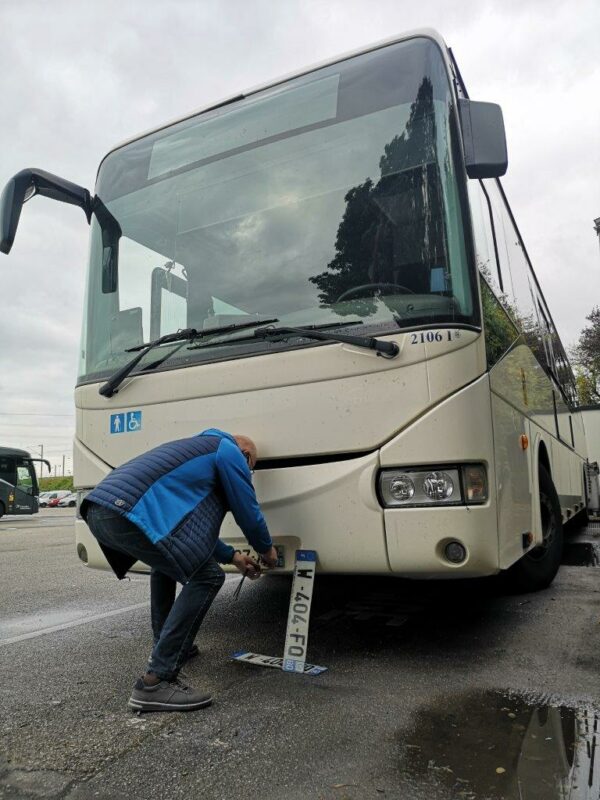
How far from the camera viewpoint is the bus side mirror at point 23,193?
406 cm

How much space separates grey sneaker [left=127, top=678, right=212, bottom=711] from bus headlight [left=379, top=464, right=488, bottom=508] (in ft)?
4.16

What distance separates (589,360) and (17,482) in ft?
84.1

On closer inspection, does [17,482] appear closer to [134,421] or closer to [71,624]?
[71,624]

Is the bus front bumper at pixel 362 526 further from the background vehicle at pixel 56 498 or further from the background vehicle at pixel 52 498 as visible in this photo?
the background vehicle at pixel 52 498

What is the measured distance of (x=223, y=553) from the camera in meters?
3.43

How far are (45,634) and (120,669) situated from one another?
1.18m

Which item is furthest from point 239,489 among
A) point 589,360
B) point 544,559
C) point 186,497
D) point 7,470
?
point 589,360

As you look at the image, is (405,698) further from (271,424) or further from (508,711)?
A: (271,424)

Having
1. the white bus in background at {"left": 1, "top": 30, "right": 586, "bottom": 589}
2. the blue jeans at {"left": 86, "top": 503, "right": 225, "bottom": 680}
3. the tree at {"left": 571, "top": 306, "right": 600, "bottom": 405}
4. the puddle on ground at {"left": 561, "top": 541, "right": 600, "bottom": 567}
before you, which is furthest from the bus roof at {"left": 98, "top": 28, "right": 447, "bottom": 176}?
the tree at {"left": 571, "top": 306, "right": 600, "bottom": 405}

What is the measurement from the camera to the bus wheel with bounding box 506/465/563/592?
5150 mm

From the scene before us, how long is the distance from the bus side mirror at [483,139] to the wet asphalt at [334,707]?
106 inches

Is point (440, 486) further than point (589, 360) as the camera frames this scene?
No

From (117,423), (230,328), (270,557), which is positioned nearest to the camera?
(270,557)

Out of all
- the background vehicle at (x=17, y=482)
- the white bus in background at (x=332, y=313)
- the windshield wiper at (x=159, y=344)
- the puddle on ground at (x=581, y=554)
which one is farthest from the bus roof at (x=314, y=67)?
the background vehicle at (x=17, y=482)
